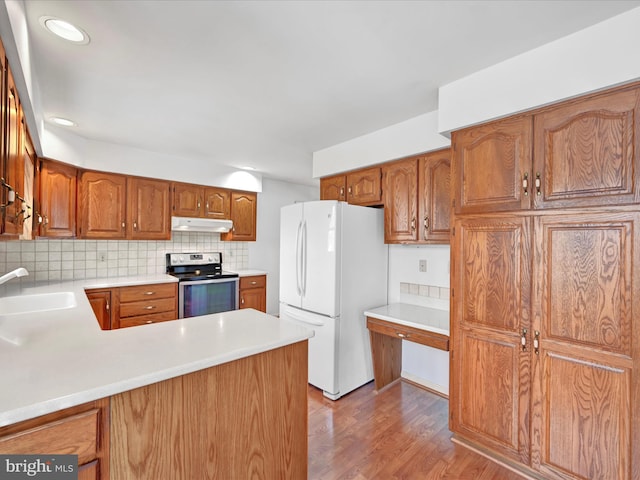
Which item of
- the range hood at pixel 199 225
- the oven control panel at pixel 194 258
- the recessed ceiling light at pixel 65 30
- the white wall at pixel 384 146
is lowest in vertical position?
the oven control panel at pixel 194 258

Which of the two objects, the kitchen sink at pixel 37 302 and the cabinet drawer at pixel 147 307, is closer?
the kitchen sink at pixel 37 302

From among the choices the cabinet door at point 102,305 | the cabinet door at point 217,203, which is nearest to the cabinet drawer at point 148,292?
the cabinet door at point 102,305

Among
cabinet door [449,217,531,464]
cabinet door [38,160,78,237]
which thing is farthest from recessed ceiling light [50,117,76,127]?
cabinet door [449,217,531,464]

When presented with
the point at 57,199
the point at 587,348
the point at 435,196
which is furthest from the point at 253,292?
the point at 587,348

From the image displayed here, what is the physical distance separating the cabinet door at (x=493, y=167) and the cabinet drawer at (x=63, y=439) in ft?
6.73

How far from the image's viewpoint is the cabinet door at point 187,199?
3752 millimetres

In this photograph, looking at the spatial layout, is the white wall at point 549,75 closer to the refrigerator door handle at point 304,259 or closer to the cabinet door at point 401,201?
the cabinet door at point 401,201

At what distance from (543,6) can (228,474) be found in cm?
232

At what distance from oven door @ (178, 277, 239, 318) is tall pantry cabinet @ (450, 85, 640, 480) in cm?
279

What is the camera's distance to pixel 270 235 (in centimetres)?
503

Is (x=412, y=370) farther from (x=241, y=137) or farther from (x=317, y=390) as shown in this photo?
(x=241, y=137)

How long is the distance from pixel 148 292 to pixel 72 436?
264 centimetres

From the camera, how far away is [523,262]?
5.66ft

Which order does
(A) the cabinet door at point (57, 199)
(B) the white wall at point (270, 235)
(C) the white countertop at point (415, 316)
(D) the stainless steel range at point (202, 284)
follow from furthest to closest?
1. (B) the white wall at point (270, 235)
2. (D) the stainless steel range at point (202, 284)
3. (A) the cabinet door at point (57, 199)
4. (C) the white countertop at point (415, 316)
